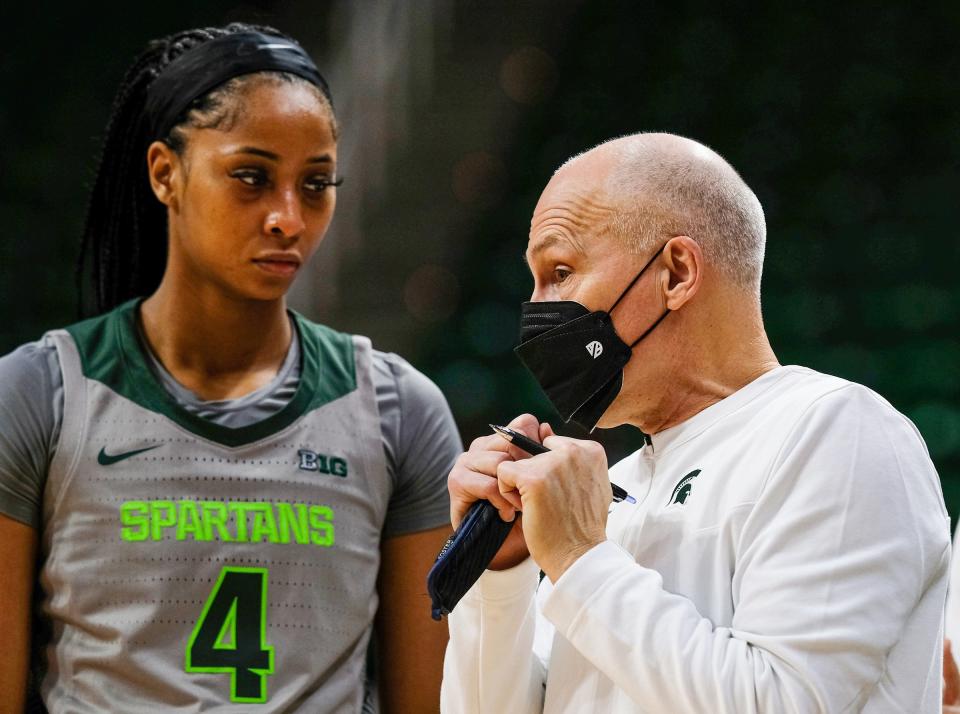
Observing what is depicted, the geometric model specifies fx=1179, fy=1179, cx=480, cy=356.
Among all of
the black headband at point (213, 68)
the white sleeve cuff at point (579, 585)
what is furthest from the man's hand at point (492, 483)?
the black headband at point (213, 68)

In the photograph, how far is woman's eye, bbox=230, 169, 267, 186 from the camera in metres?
1.80

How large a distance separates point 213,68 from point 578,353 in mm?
858

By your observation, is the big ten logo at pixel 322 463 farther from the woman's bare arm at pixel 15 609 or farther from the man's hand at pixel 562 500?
the man's hand at pixel 562 500

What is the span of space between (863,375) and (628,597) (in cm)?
289

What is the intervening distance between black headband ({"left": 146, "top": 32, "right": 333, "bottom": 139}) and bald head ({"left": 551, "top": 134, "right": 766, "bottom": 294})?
2.24 feet

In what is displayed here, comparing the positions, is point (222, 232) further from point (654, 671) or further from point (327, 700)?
point (654, 671)

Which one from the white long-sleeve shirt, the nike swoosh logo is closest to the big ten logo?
the nike swoosh logo

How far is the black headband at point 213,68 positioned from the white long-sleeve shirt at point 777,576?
3.17 ft

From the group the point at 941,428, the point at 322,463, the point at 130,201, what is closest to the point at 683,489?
the point at 322,463

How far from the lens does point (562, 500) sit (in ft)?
4.01

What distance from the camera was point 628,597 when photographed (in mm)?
1161

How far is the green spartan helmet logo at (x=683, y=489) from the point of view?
130 cm

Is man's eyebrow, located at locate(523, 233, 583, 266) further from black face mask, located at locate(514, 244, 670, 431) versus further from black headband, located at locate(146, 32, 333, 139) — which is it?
black headband, located at locate(146, 32, 333, 139)

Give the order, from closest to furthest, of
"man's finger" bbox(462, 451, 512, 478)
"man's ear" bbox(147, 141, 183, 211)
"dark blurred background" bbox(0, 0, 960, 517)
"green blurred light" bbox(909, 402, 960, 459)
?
"man's finger" bbox(462, 451, 512, 478)
"man's ear" bbox(147, 141, 183, 211)
"dark blurred background" bbox(0, 0, 960, 517)
"green blurred light" bbox(909, 402, 960, 459)
